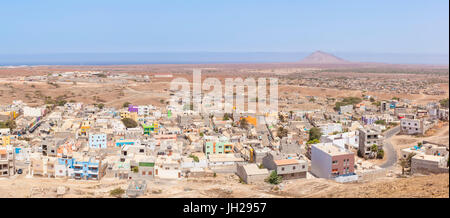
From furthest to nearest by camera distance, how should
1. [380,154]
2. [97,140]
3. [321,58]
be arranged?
[321,58] < [97,140] < [380,154]

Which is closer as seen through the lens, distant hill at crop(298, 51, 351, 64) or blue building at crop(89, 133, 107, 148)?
blue building at crop(89, 133, 107, 148)

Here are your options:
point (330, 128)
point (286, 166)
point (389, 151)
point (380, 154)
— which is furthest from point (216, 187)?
point (330, 128)

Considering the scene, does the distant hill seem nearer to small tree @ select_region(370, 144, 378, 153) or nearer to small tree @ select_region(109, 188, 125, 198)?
small tree @ select_region(370, 144, 378, 153)

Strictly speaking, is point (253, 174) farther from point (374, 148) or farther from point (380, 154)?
point (380, 154)

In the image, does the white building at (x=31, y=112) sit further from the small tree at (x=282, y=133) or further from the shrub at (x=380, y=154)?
the shrub at (x=380, y=154)

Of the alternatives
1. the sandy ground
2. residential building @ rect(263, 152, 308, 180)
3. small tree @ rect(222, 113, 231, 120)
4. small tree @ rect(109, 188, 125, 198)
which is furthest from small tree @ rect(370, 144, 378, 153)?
small tree @ rect(222, 113, 231, 120)

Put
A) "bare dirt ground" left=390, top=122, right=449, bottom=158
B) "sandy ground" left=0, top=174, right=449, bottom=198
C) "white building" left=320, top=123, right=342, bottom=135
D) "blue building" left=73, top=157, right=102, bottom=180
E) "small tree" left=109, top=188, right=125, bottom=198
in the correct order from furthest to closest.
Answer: "white building" left=320, top=123, right=342, bottom=135
"bare dirt ground" left=390, top=122, right=449, bottom=158
"blue building" left=73, top=157, right=102, bottom=180
"small tree" left=109, top=188, right=125, bottom=198
"sandy ground" left=0, top=174, right=449, bottom=198

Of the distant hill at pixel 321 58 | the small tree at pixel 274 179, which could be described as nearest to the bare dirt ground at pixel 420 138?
the small tree at pixel 274 179
